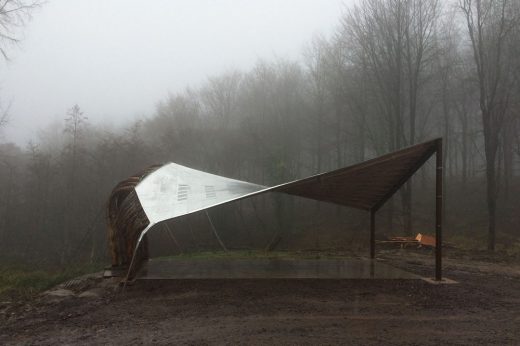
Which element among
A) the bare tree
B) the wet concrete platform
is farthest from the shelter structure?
the bare tree

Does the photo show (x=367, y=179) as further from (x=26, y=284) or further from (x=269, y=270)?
(x=26, y=284)

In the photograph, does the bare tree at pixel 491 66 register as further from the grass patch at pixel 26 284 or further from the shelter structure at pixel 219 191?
the grass patch at pixel 26 284

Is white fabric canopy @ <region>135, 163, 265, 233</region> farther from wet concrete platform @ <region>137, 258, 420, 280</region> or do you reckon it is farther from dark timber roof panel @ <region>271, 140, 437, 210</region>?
wet concrete platform @ <region>137, 258, 420, 280</region>

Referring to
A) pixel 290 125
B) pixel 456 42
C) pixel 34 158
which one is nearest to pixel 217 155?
pixel 290 125

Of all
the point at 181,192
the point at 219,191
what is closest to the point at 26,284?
the point at 181,192

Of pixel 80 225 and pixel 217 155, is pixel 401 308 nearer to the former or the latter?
pixel 80 225

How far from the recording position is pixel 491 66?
54.4ft

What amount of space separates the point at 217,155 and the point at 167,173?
1564cm

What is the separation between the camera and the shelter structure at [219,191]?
27.4 feet

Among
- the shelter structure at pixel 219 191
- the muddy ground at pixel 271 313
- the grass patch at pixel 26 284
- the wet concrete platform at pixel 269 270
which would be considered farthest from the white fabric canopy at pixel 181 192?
the grass patch at pixel 26 284

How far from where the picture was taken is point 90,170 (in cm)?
2402

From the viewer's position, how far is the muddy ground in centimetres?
541

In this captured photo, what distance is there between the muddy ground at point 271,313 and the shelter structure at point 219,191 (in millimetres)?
935

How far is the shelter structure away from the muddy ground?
0.94 metres
